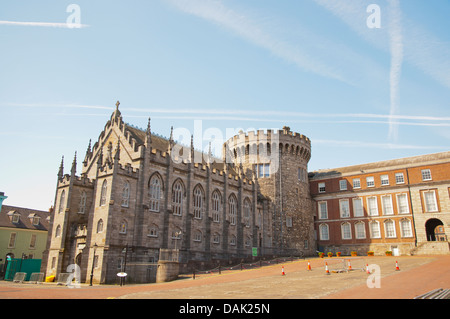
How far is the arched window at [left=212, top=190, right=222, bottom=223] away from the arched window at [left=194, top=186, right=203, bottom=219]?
2.50 metres

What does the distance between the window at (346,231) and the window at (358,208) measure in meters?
2.30

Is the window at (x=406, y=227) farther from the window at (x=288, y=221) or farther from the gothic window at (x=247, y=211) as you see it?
the gothic window at (x=247, y=211)

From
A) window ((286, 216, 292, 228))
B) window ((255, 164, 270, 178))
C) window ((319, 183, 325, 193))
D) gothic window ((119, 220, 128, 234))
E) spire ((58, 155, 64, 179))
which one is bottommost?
gothic window ((119, 220, 128, 234))

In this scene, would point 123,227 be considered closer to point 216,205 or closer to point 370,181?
point 216,205

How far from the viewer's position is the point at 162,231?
126ft

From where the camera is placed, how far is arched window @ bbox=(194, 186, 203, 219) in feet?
144

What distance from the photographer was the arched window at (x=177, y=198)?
41156mm

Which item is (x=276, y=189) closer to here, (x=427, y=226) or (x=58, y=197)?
(x=427, y=226)

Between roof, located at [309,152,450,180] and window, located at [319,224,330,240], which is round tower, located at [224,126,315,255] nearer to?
window, located at [319,224,330,240]

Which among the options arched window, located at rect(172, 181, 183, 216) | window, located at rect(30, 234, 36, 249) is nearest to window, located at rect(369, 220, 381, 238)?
arched window, located at rect(172, 181, 183, 216)

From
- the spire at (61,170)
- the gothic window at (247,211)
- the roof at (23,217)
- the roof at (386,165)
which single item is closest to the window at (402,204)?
the roof at (386,165)

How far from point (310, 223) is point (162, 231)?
30.0 meters
